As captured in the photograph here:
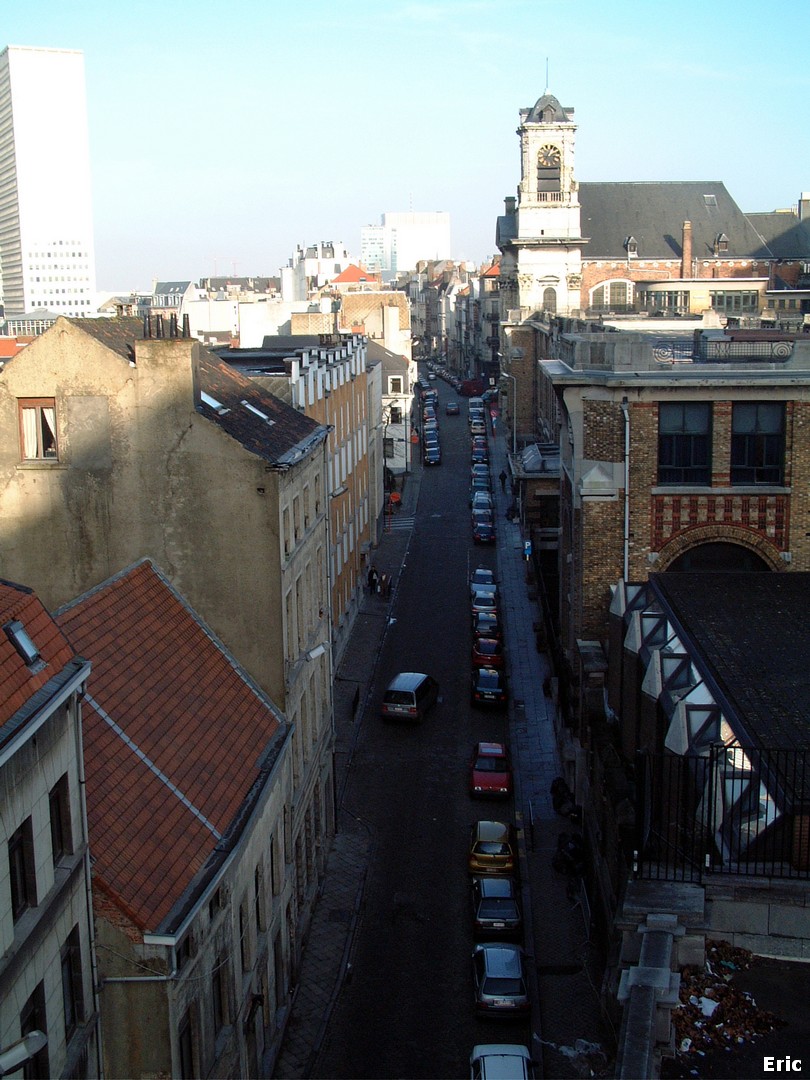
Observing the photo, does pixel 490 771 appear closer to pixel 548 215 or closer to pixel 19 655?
pixel 19 655

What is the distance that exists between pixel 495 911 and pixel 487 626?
2238 centimetres

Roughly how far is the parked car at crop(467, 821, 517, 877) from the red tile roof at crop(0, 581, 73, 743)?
53.4 feet

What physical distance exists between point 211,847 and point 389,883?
1173cm

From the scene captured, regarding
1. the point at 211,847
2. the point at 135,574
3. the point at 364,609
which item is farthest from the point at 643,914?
the point at 364,609

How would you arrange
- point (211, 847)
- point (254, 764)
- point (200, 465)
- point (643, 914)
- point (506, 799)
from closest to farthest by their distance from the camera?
point (643, 914) → point (211, 847) → point (254, 764) → point (200, 465) → point (506, 799)

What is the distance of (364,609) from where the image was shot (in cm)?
5322

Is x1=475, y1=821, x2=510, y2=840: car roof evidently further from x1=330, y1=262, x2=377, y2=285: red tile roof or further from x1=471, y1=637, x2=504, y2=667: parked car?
x1=330, y1=262, x2=377, y2=285: red tile roof

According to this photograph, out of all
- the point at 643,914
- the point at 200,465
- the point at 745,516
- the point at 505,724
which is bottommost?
the point at 505,724

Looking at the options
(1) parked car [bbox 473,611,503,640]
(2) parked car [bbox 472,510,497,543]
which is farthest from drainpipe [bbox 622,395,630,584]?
(2) parked car [bbox 472,510,497,543]

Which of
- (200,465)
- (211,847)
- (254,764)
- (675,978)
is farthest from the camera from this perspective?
(200,465)

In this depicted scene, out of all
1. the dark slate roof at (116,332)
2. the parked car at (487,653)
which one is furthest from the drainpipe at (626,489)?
the parked car at (487,653)

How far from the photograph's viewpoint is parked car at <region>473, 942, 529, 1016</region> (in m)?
22.4

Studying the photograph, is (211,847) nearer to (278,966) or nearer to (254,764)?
(254,764)

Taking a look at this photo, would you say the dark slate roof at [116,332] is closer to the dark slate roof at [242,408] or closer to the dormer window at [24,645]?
the dark slate roof at [242,408]
